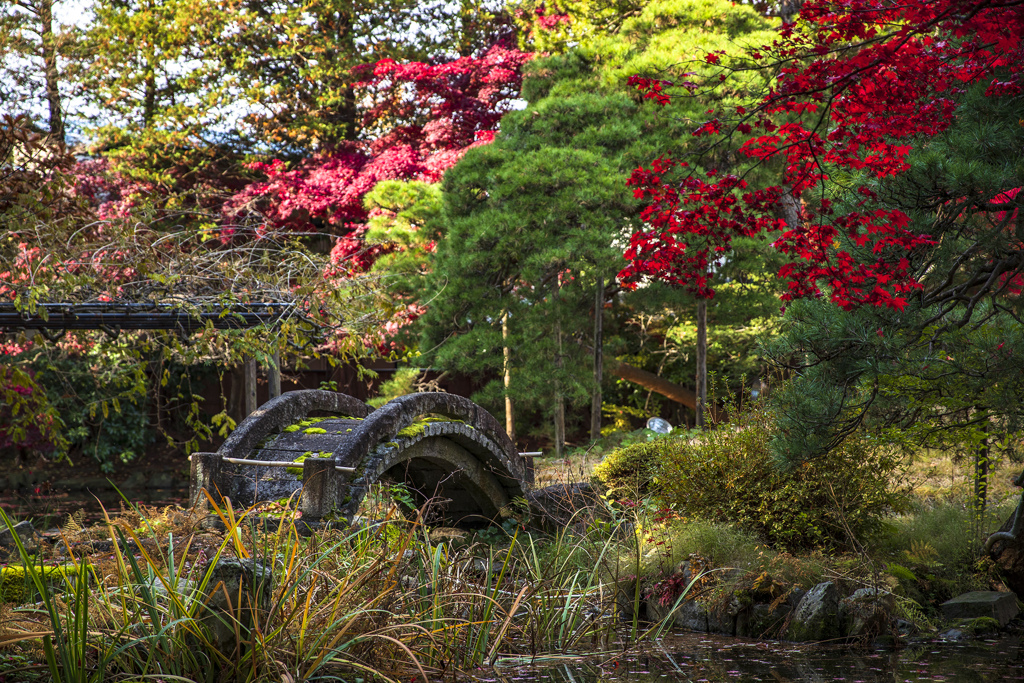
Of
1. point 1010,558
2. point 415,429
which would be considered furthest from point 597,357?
point 1010,558

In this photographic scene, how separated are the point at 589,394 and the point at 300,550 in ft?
23.5

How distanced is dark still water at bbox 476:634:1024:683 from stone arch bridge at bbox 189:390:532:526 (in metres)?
1.38

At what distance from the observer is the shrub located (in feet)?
20.0

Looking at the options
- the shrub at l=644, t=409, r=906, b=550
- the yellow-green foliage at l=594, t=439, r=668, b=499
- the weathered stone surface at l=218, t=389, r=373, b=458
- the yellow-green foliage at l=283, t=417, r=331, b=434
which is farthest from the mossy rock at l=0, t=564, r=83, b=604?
the yellow-green foliage at l=594, t=439, r=668, b=499

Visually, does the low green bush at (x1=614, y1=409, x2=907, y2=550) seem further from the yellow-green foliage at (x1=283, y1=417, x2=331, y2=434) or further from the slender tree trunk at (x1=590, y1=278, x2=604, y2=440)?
the slender tree trunk at (x1=590, y1=278, x2=604, y2=440)

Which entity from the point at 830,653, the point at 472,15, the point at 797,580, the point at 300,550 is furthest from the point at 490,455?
the point at 472,15

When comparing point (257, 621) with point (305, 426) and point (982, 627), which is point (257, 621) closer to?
point (305, 426)

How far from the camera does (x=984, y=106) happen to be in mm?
4227

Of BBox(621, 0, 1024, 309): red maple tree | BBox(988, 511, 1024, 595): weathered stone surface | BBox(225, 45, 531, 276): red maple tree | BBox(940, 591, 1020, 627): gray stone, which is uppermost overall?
BBox(225, 45, 531, 276): red maple tree

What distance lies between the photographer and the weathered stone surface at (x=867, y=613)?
203 inches

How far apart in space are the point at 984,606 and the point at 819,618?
1105 mm

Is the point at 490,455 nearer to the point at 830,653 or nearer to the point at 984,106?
the point at 830,653

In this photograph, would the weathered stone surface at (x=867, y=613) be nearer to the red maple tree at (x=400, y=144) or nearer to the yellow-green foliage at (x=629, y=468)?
the yellow-green foliage at (x=629, y=468)

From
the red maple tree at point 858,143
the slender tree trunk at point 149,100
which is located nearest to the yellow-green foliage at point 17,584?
the red maple tree at point 858,143
